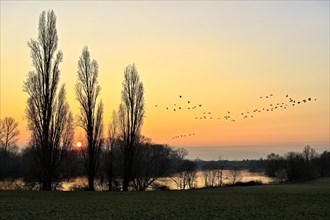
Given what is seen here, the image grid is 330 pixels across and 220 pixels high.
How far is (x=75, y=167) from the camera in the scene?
172ft

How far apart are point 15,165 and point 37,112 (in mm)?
36467

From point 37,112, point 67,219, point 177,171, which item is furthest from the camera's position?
point 177,171

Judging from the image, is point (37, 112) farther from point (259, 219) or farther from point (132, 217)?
point (259, 219)

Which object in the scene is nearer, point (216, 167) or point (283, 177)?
point (283, 177)

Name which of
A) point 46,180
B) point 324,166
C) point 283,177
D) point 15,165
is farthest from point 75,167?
point 324,166

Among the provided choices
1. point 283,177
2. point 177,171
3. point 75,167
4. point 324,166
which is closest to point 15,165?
point 75,167

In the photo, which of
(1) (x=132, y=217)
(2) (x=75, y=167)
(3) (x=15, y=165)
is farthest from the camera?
(3) (x=15, y=165)

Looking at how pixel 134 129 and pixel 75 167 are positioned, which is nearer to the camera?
pixel 134 129

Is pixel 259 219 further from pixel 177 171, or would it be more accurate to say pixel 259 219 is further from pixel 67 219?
pixel 177 171

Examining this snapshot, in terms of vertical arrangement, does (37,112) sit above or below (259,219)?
above

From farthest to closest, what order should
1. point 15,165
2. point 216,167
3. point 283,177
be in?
1. point 216,167
2. point 283,177
3. point 15,165

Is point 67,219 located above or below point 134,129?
below

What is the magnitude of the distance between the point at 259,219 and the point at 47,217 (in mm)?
10040

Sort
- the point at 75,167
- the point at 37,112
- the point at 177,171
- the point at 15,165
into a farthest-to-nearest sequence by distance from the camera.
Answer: the point at 177,171, the point at 15,165, the point at 75,167, the point at 37,112
